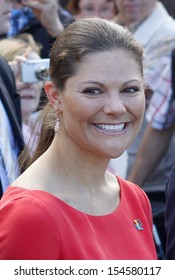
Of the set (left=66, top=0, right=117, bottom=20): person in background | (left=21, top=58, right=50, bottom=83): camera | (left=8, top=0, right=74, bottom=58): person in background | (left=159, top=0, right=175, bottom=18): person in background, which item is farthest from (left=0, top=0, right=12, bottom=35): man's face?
(left=66, top=0, right=117, bottom=20): person in background

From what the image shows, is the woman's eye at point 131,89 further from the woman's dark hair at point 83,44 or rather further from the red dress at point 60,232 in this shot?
the red dress at point 60,232

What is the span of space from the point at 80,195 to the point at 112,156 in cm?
Answer: 17

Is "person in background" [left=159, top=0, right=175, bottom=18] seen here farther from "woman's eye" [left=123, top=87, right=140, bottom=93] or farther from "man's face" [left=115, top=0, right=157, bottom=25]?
"woman's eye" [left=123, top=87, right=140, bottom=93]

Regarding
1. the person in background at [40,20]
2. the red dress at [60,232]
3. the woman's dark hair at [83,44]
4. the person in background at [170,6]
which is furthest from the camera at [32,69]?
the person in background at [170,6]

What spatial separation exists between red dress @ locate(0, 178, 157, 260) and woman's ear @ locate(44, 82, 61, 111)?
0.33 metres

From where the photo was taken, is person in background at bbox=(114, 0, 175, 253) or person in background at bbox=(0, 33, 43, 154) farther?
person in background at bbox=(114, 0, 175, 253)

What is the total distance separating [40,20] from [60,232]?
358cm

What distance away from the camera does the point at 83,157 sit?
105 inches

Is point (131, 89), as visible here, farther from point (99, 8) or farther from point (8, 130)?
point (99, 8)

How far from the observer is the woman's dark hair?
2.59 meters

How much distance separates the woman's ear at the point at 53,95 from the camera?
266 cm

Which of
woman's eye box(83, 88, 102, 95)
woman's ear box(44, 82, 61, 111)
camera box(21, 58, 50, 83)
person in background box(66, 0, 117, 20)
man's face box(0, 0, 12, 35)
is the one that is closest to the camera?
woman's eye box(83, 88, 102, 95)

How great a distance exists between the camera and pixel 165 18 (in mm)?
5445

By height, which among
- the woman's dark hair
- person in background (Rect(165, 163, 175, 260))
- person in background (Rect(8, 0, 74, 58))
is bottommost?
person in background (Rect(8, 0, 74, 58))
